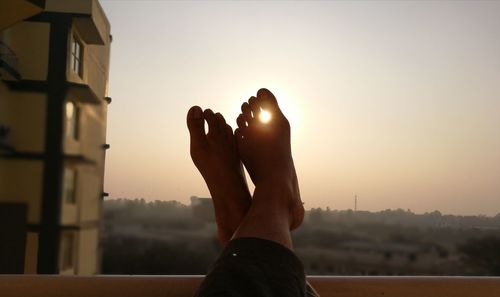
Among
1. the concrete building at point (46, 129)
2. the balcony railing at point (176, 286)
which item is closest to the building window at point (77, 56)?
the concrete building at point (46, 129)

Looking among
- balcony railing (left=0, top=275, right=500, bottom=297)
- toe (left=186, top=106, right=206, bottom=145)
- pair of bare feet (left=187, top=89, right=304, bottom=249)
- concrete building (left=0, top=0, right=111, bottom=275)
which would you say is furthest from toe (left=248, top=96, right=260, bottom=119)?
balcony railing (left=0, top=275, right=500, bottom=297)

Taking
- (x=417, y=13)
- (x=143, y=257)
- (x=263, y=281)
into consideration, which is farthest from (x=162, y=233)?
(x=417, y=13)

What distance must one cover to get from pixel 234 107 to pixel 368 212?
374 millimetres

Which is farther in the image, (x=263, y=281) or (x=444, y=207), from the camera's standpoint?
(x=444, y=207)

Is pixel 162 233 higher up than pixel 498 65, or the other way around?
pixel 498 65

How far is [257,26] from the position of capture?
1104 millimetres

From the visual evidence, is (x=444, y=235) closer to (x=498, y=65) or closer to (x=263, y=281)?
(x=498, y=65)

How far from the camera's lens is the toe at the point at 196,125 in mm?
1013

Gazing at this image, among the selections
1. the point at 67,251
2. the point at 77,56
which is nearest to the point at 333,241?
the point at 67,251

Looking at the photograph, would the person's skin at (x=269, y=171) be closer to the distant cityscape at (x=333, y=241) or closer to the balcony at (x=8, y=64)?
the distant cityscape at (x=333, y=241)

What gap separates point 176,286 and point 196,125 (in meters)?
0.43

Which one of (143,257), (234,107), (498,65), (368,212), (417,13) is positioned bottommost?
(143,257)

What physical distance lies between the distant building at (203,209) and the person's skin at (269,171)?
14 cm

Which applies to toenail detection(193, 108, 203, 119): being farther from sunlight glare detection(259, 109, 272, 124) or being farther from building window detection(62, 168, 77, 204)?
building window detection(62, 168, 77, 204)
